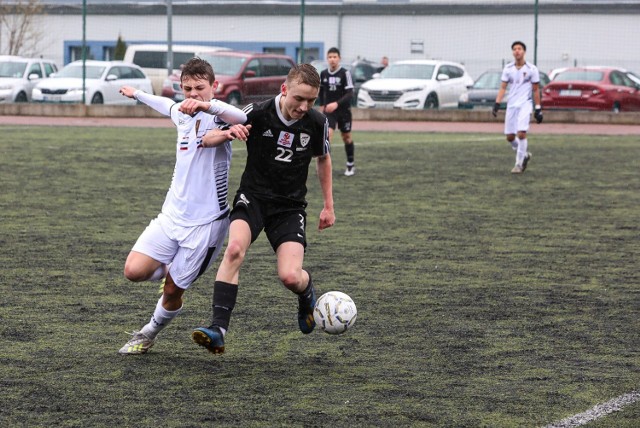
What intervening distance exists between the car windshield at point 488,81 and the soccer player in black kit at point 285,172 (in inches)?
1076

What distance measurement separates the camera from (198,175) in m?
6.39

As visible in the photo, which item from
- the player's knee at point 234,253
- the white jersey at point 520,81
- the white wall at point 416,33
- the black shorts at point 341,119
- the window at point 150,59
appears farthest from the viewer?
the window at point 150,59

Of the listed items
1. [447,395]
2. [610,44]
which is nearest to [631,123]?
[610,44]

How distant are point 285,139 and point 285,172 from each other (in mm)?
180

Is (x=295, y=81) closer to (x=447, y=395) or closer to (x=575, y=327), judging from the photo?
(x=447, y=395)

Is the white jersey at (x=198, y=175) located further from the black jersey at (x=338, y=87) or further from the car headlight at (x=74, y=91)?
the car headlight at (x=74, y=91)

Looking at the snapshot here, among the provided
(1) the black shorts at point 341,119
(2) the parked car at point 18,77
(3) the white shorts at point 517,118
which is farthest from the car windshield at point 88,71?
(3) the white shorts at point 517,118

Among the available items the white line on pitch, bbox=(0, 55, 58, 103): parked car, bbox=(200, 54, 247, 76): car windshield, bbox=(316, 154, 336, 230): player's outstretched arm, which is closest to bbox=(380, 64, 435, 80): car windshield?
bbox=(200, 54, 247, 76): car windshield

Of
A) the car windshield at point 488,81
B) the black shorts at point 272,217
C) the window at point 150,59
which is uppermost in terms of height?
the window at point 150,59

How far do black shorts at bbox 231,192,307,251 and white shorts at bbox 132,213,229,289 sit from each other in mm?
202

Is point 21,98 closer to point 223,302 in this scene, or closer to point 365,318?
point 365,318

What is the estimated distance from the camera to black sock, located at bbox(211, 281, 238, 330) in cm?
611

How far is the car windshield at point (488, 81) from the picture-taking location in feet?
110

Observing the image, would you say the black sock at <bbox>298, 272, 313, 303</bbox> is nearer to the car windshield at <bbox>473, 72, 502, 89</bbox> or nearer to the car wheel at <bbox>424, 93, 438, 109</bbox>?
the car wheel at <bbox>424, 93, 438, 109</bbox>
